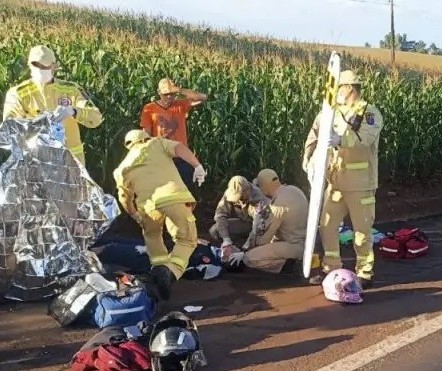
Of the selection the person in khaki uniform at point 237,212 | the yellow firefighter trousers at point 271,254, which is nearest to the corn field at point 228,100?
the person in khaki uniform at point 237,212

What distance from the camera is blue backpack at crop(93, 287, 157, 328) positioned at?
6.19m

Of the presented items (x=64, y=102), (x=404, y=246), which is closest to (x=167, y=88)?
(x=64, y=102)

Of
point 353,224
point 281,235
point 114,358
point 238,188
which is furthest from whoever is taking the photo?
point 238,188

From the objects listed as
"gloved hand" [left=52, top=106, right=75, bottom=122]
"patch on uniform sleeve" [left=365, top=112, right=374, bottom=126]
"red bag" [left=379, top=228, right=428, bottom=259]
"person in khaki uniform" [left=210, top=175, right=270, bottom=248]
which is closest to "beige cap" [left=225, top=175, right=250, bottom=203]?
"person in khaki uniform" [left=210, top=175, right=270, bottom=248]

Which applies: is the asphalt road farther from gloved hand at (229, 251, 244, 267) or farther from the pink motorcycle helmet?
gloved hand at (229, 251, 244, 267)

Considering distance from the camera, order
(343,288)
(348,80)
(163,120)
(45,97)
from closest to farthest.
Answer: (343,288), (45,97), (348,80), (163,120)

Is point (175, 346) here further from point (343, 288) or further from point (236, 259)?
point (236, 259)

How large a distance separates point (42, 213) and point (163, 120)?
7.54ft

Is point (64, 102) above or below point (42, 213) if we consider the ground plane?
above

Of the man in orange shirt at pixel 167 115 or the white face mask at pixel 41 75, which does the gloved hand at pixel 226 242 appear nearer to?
the man in orange shirt at pixel 167 115

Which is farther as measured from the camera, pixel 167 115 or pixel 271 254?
pixel 167 115

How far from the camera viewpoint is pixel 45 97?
24.1ft

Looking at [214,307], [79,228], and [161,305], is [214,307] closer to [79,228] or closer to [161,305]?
[161,305]

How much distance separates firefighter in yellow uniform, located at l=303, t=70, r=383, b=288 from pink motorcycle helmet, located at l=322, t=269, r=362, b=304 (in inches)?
20.5
